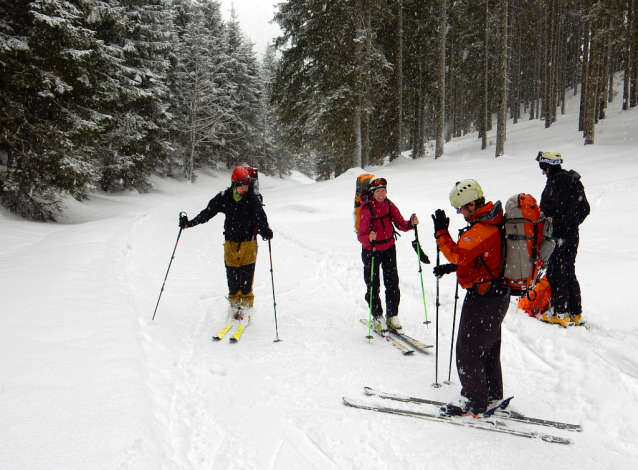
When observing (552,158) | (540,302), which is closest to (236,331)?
(540,302)

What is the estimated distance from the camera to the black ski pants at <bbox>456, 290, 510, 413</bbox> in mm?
3734

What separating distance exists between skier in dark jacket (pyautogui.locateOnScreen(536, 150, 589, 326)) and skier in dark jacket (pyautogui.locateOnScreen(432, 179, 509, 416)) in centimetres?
248

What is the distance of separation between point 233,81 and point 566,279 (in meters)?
41.6

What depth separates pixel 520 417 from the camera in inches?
153

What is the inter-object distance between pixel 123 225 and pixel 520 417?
46.4 feet

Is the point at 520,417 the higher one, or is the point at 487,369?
the point at 487,369

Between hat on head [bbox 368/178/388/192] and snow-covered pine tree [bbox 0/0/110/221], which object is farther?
snow-covered pine tree [bbox 0/0/110/221]

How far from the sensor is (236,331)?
6.16 m

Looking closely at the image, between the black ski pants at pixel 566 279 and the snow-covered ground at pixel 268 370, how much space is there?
1.23 feet

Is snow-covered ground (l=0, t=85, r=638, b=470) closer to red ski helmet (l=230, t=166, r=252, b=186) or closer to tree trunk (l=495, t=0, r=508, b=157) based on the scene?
red ski helmet (l=230, t=166, r=252, b=186)

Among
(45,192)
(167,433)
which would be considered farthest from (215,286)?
(45,192)

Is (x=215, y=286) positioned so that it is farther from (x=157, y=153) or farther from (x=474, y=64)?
(x=474, y=64)

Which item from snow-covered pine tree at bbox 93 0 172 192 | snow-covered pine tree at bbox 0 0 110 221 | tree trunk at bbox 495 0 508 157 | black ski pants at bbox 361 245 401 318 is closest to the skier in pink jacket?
black ski pants at bbox 361 245 401 318

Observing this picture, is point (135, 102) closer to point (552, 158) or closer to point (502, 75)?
point (502, 75)
